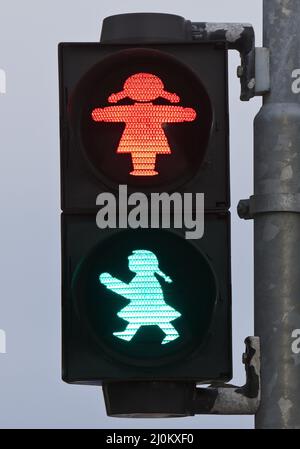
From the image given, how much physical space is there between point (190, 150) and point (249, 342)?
715mm

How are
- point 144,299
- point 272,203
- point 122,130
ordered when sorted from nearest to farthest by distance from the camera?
point 144,299 → point 122,130 → point 272,203

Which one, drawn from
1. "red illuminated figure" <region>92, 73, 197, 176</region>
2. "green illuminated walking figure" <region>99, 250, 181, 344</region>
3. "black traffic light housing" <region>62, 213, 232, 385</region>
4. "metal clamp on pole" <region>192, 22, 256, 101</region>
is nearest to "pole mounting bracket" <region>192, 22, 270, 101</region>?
"metal clamp on pole" <region>192, 22, 256, 101</region>

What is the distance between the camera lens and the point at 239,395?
714 cm

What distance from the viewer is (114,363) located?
6.82 m

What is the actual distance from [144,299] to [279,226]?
0.61m

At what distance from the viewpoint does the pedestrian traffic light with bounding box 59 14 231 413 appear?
6.83 metres

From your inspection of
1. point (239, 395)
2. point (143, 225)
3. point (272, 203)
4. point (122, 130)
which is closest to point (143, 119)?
point (122, 130)

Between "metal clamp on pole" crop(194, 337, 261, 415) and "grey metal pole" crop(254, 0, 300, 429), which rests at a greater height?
"grey metal pole" crop(254, 0, 300, 429)

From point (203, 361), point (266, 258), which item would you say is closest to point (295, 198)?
point (266, 258)

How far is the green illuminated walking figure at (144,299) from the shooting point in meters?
6.80

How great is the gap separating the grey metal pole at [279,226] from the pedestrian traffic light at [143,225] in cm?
25

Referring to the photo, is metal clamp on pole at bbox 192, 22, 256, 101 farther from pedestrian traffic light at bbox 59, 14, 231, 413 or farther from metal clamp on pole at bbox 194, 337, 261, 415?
metal clamp on pole at bbox 194, 337, 261, 415

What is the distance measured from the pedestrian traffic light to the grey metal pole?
0.25 meters

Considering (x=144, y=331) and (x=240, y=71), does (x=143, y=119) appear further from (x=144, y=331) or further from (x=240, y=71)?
(x=144, y=331)
